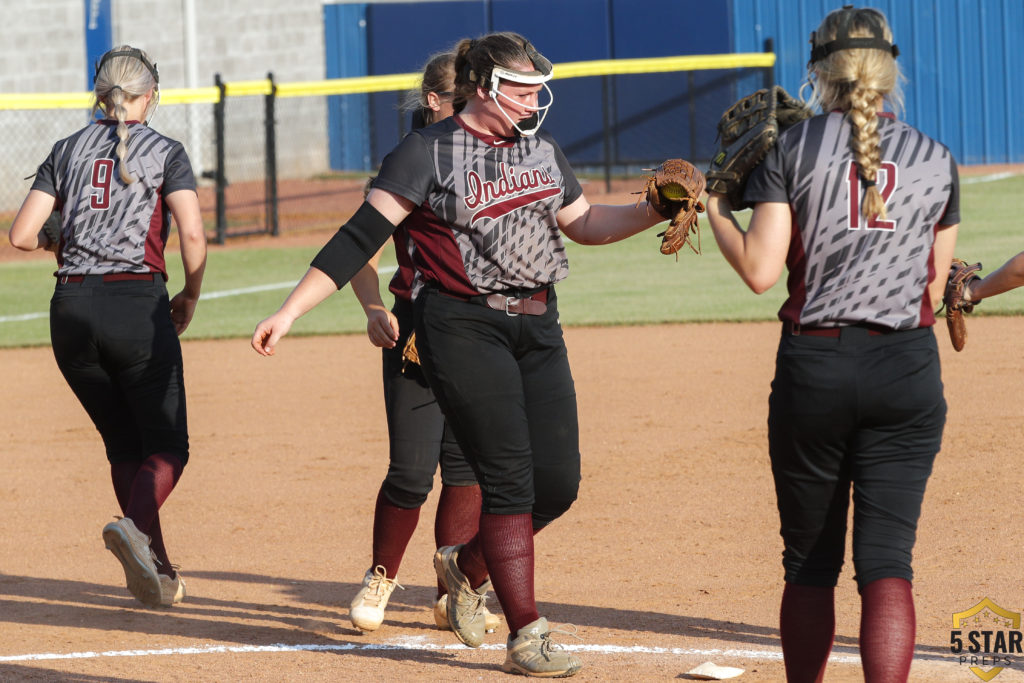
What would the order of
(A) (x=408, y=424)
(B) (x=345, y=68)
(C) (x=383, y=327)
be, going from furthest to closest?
(B) (x=345, y=68)
(A) (x=408, y=424)
(C) (x=383, y=327)

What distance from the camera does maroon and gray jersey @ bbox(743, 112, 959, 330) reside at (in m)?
3.19

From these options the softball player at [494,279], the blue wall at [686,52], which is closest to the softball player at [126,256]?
the softball player at [494,279]

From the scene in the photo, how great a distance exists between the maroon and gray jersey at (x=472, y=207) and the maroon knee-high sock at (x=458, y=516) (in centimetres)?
111

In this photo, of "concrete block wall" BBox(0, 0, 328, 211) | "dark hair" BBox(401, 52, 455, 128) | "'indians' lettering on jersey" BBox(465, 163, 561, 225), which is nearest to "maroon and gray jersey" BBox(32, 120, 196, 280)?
"dark hair" BBox(401, 52, 455, 128)

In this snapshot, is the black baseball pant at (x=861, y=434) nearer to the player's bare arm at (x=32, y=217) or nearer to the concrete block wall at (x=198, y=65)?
the player's bare arm at (x=32, y=217)

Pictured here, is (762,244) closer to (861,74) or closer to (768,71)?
(861,74)

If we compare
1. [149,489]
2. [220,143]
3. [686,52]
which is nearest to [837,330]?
[149,489]

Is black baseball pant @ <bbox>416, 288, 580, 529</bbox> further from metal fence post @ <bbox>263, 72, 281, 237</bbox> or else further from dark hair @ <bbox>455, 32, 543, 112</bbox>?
metal fence post @ <bbox>263, 72, 281, 237</bbox>

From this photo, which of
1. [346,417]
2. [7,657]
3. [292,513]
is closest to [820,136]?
[7,657]

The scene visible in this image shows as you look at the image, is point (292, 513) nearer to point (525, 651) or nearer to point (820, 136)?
point (525, 651)

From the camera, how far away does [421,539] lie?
20.0 feet

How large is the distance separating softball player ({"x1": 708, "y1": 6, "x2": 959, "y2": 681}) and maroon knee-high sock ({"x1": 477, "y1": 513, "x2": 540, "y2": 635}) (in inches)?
39.3

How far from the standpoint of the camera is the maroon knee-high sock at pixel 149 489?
4.93m

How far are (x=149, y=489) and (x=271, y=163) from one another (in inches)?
573
